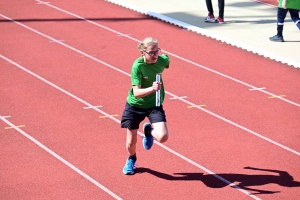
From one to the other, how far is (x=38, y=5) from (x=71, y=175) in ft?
34.6

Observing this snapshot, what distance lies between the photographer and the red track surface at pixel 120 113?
8.81 metres

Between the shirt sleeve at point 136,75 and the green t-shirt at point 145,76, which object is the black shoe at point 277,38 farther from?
the shirt sleeve at point 136,75

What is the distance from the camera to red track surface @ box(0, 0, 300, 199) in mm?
8812

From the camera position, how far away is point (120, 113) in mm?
11312

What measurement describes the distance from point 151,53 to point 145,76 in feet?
1.13

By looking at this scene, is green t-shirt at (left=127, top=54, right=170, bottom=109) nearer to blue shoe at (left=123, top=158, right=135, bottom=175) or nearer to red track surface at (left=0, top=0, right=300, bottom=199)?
blue shoe at (left=123, top=158, right=135, bottom=175)

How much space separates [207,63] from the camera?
14.2 meters

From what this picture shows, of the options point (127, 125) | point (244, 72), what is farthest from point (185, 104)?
point (127, 125)

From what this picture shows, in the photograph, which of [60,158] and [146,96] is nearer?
[146,96]

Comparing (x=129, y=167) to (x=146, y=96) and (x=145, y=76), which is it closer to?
(x=146, y=96)

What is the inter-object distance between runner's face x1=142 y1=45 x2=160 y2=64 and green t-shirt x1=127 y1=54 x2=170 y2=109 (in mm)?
127

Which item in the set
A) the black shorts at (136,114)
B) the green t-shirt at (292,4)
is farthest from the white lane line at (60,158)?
the green t-shirt at (292,4)

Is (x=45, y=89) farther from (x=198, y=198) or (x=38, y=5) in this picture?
(x=38, y=5)

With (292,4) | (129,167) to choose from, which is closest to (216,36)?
(292,4)
